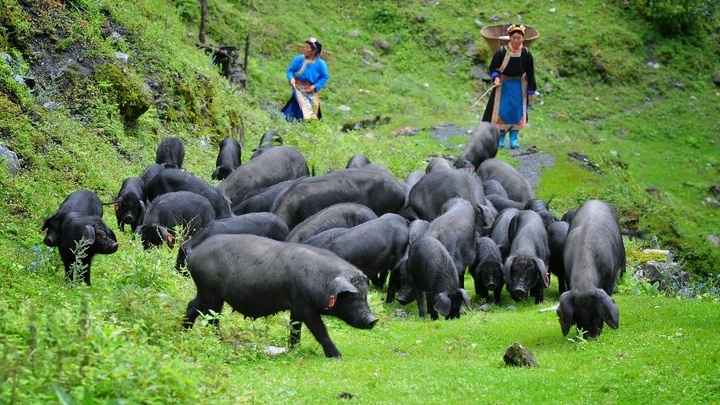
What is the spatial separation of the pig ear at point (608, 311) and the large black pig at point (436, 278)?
6.46 ft

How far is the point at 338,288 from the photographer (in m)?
9.80

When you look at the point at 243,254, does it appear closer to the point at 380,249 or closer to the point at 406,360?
the point at 406,360

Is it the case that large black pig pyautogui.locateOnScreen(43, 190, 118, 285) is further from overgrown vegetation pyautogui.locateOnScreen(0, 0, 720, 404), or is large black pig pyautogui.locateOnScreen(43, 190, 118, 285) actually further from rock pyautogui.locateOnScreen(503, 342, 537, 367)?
rock pyautogui.locateOnScreen(503, 342, 537, 367)

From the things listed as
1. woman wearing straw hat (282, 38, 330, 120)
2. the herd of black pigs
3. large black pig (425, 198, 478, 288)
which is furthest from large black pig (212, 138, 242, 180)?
woman wearing straw hat (282, 38, 330, 120)

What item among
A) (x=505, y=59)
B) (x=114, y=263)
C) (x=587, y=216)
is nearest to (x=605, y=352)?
(x=587, y=216)

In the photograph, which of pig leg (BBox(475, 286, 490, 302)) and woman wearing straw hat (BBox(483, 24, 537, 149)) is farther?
woman wearing straw hat (BBox(483, 24, 537, 149))

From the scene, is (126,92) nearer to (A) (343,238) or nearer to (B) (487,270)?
(A) (343,238)

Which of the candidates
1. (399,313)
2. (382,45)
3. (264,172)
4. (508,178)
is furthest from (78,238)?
(382,45)

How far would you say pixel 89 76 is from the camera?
17.3 metres

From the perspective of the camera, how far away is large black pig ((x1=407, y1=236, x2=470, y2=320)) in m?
12.6

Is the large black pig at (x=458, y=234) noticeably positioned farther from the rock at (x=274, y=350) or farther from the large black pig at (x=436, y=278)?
the rock at (x=274, y=350)

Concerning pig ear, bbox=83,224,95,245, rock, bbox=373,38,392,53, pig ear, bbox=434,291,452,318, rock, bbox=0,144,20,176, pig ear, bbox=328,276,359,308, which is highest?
pig ear, bbox=328,276,359,308

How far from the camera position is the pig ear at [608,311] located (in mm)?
10742

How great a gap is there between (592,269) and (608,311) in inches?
35.0
